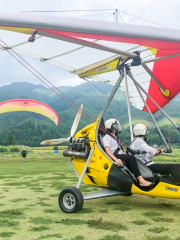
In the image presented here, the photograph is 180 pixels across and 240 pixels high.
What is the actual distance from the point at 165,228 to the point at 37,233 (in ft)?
6.33

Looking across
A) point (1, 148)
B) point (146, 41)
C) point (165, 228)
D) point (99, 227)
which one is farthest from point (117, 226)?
point (1, 148)

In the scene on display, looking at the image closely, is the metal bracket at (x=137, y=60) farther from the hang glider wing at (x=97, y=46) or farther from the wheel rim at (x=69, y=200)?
the wheel rim at (x=69, y=200)

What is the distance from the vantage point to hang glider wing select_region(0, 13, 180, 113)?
367cm

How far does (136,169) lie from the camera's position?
5.09 m

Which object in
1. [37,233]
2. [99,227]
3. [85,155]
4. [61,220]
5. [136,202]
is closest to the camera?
[37,233]

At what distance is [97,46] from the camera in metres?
4.78

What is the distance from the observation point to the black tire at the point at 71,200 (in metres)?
4.98

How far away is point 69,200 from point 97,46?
3.03 meters

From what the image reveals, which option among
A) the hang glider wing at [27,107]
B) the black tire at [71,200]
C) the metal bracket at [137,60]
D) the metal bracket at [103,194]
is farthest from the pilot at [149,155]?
the hang glider wing at [27,107]

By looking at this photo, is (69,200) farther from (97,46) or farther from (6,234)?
(97,46)

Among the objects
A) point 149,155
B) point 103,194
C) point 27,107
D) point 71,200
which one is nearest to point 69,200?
point 71,200

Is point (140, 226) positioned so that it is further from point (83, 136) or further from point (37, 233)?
point (83, 136)

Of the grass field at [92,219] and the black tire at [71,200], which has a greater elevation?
the black tire at [71,200]

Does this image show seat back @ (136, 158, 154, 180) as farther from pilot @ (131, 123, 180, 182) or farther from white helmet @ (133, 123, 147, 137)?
white helmet @ (133, 123, 147, 137)
